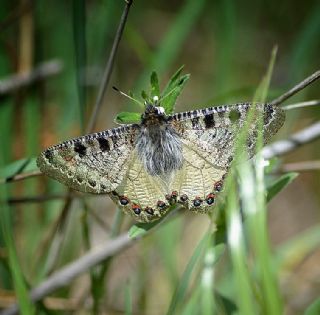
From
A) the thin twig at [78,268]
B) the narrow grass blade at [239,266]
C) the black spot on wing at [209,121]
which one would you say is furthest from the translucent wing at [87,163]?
the narrow grass blade at [239,266]

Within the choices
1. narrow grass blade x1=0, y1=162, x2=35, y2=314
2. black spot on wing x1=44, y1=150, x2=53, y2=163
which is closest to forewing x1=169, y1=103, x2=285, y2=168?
black spot on wing x1=44, y1=150, x2=53, y2=163

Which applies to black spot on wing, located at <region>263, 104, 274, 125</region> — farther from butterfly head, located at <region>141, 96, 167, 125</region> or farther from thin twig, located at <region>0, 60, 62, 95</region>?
thin twig, located at <region>0, 60, 62, 95</region>

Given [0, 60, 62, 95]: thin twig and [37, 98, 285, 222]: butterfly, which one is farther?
[0, 60, 62, 95]: thin twig

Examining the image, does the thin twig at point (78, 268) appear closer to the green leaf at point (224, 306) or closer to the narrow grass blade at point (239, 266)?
the green leaf at point (224, 306)

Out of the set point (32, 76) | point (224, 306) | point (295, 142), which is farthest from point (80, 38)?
point (32, 76)

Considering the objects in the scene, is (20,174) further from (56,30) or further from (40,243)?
(56,30)
